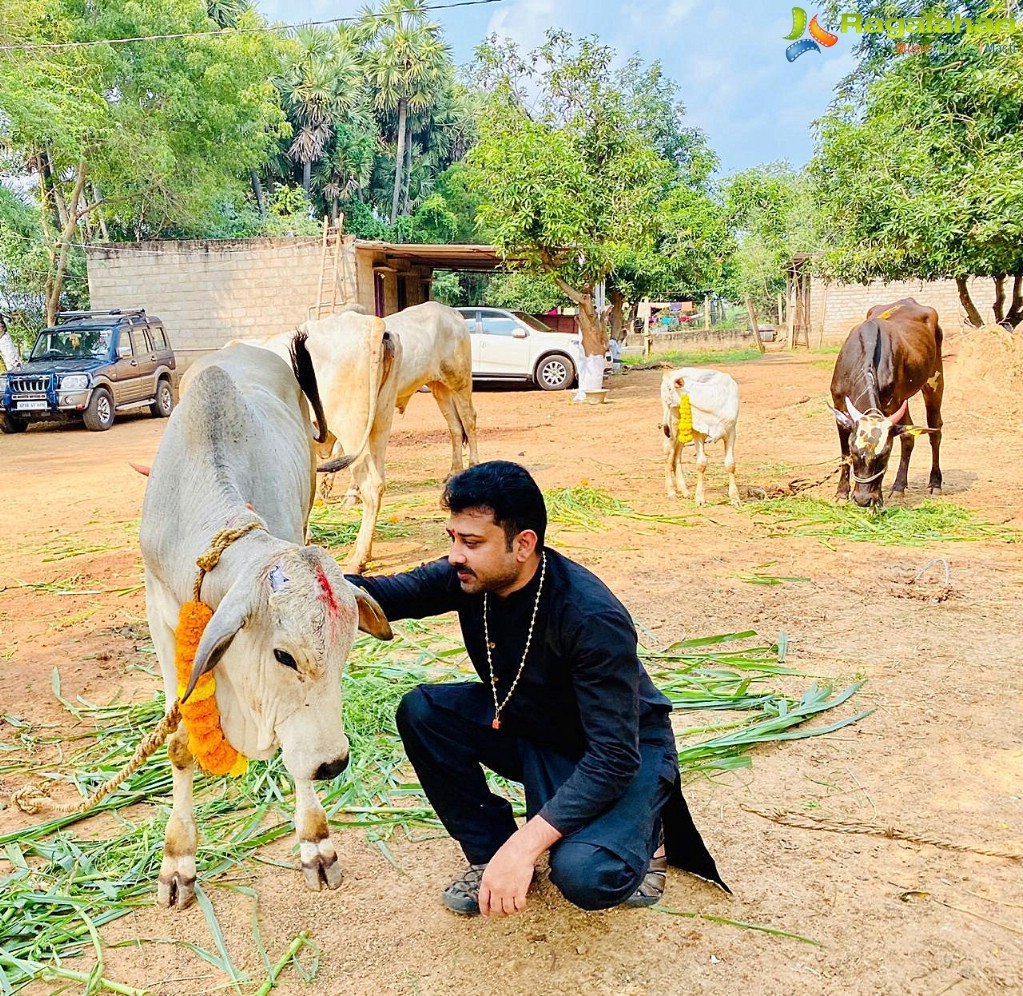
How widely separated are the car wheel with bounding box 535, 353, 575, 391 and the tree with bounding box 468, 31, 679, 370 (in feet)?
5.72

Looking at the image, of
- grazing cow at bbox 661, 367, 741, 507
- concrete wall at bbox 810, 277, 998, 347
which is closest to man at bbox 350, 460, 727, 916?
grazing cow at bbox 661, 367, 741, 507

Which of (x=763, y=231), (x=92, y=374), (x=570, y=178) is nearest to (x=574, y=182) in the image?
(x=570, y=178)

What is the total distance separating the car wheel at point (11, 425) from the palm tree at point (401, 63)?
2995cm

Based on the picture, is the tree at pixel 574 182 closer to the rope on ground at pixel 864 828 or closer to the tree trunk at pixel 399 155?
the rope on ground at pixel 864 828

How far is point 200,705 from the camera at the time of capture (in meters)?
2.66

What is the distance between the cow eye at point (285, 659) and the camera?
238 cm

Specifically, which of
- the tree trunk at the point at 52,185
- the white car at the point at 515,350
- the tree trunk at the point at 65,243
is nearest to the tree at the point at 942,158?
the white car at the point at 515,350

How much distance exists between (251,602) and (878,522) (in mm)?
6000

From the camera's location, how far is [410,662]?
4.56 meters

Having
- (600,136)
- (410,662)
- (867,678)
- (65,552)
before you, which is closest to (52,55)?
(600,136)

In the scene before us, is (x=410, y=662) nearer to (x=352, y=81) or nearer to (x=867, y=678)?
(x=867, y=678)

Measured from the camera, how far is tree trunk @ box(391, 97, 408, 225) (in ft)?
140

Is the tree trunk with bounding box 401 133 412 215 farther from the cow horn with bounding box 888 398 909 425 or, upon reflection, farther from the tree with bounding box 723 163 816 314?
the cow horn with bounding box 888 398 909 425

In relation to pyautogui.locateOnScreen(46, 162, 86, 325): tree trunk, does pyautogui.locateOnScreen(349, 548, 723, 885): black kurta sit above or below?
below
